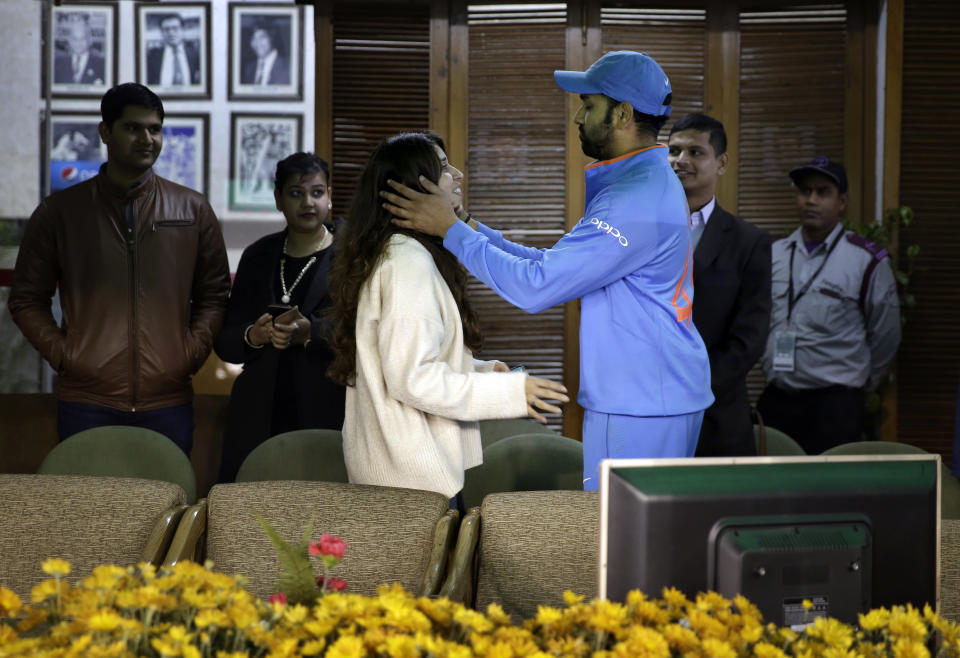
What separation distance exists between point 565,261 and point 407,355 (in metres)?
0.42

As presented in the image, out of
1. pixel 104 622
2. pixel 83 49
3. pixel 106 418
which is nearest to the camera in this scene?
pixel 104 622

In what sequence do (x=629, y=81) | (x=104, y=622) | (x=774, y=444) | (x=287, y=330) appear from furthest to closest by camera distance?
(x=287, y=330) < (x=774, y=444) < (x=629, y=81) < (x=104, y=622)

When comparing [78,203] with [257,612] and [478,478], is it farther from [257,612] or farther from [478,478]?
[257,612]

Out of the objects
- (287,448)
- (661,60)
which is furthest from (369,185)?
(661,60)

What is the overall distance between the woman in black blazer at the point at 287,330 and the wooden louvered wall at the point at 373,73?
143 cm

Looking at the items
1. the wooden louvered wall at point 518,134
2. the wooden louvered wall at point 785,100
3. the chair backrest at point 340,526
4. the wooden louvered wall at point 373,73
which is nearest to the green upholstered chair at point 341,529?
the chair backrest at point 340,526

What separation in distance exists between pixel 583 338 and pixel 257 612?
143 cm

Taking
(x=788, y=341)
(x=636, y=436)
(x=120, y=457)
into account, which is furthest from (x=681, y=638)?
(x=788, y=341)

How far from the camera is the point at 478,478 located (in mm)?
2881

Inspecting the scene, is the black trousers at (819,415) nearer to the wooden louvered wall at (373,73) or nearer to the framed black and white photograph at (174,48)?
the wooden louvered wall at (373,73)

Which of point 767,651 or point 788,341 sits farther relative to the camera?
point 788,341

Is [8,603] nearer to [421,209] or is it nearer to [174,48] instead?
[421,209]

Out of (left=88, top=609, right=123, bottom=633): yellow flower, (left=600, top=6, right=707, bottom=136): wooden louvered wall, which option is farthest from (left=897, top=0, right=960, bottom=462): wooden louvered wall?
(left=88, top=609, right=123, bottom=633): yellow flower

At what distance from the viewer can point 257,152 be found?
573 centimetres
